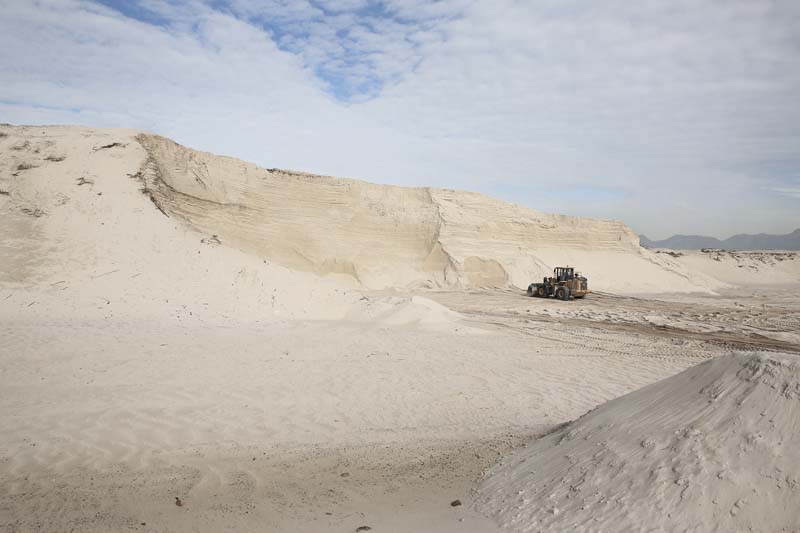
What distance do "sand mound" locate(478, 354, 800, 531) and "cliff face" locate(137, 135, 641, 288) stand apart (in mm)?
18470

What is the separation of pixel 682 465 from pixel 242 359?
286 inches

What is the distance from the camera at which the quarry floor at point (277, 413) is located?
3959 millimetres

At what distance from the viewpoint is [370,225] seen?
2795cm

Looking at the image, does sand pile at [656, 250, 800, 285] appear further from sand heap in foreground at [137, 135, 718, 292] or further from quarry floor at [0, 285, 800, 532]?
quarry floor at [0, 285, 800, 532]

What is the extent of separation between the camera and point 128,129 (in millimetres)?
20156

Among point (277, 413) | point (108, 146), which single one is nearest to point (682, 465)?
point (277, 413)

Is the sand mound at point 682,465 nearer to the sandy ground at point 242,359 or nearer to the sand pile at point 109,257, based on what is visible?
the sandy ground at point 242,359

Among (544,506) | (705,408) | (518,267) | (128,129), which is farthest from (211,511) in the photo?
(518,267)

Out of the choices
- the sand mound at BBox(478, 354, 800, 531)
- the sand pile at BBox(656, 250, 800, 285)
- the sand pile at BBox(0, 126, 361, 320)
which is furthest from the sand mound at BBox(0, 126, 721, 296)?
the sand pile at BBox(656, 250, 800, 285)

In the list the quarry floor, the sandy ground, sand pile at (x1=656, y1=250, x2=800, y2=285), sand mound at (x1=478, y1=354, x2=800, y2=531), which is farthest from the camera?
sand pile at (x1=656, y1=250, x2=800, y2=285)

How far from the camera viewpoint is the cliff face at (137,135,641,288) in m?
21.9

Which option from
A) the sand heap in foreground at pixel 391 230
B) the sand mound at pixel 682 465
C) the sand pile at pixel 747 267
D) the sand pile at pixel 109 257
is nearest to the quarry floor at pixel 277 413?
the sand mound at pixel 682 465

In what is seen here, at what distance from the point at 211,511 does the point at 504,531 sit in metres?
2.34

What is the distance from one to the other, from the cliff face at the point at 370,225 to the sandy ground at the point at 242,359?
0.20 metres
